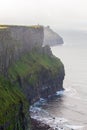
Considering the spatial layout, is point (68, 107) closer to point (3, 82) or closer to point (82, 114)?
point (82, 114)

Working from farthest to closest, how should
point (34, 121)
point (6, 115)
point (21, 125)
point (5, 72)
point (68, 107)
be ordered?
point (68, 107), point (5, 72), point (34, 121), point (21, 125), point (6, 115)

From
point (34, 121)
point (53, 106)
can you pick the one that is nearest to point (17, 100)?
point (34, 121)

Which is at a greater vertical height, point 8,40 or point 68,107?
point 8,40

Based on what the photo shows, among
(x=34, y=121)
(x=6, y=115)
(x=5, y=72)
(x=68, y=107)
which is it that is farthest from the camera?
(x=68, y=107)

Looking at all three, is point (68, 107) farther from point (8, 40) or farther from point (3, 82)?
point (3, 82)

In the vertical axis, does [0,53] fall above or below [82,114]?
above

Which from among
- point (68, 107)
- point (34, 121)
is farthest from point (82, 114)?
point (34, 121)

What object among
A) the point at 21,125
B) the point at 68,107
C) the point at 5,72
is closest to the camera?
the point at 21,125

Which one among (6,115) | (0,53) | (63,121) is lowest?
(63,121)

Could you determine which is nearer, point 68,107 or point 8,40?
point 8,40
